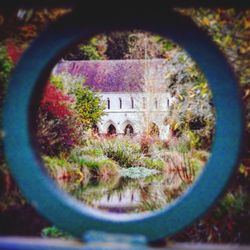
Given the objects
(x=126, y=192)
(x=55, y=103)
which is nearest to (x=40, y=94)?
(x=55, y=103)

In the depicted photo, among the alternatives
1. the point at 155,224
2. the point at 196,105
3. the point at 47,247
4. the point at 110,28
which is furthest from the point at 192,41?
the point at 196,105

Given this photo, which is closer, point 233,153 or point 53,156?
point 233,153

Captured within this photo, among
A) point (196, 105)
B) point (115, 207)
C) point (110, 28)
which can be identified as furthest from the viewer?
point (115, 207)

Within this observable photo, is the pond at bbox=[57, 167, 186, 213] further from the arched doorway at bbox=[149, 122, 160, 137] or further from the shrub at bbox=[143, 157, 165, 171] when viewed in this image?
the arched doorway at bbox=[149, 122, 160, 137]

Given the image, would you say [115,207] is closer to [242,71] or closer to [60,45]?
[242,71]

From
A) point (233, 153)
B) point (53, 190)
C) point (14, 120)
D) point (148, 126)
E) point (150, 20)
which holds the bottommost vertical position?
point (53, 190)

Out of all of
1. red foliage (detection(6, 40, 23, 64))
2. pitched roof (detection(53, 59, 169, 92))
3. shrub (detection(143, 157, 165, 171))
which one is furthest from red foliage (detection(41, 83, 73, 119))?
pitched roof (detection(53, 59, 169, 92))

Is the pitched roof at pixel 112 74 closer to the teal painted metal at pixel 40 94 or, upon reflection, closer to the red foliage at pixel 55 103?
the red foliage at pixel 55 103
